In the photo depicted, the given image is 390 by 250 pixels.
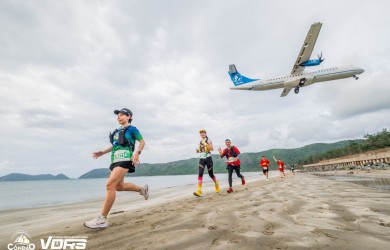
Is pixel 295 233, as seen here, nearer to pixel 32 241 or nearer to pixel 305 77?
pixel 32 241

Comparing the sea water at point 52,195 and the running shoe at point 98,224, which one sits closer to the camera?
the running shoe at point 98,224

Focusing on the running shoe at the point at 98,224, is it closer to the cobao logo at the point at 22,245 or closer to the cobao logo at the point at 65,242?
the cobao logo at the point at 65,242

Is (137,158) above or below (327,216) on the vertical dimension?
above

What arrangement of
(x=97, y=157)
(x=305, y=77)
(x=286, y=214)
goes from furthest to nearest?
(x=305, y=77), (x=97, y=157), (x=286, y=214)

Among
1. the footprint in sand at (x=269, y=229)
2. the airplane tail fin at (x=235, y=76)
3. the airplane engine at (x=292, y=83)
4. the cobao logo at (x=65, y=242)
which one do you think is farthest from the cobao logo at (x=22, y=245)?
the airplane tail fin at (x=235, y=76)

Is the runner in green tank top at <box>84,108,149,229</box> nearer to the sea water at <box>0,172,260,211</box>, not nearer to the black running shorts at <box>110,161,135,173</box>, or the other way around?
the black running shorts at <box>110,161,135,173</box>

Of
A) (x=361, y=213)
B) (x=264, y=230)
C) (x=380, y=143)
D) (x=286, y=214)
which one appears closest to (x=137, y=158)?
(x=264, y=230)

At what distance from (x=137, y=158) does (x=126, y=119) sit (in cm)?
98

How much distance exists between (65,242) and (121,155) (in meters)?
1.64

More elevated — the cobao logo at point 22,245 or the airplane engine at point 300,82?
the airplane engine at point 300,82

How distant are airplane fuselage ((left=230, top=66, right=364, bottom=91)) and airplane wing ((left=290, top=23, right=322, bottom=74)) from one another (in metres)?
0.90

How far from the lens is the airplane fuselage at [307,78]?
1213 inches

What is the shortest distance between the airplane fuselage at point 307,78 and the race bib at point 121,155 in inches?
1170

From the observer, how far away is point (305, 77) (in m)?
31.4
